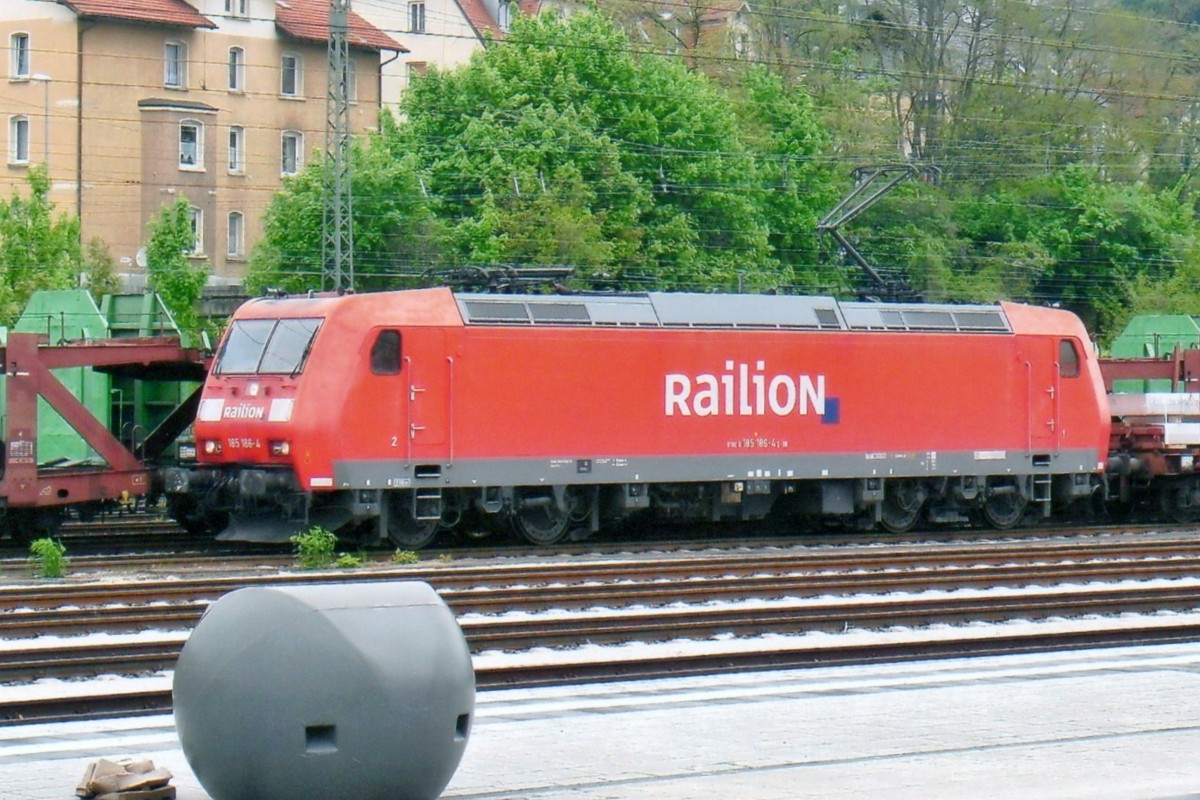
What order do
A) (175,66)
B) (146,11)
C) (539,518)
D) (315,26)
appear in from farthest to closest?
(315,26), (175,66), (146,11), (539,518)

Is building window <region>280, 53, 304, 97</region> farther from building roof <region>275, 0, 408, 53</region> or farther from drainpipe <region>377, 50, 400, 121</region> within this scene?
drainpipe <region>377, 50, 400, 121</region>

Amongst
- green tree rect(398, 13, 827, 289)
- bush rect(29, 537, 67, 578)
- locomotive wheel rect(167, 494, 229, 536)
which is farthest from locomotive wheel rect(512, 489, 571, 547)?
green tree rect(398, 13, 827, 289)

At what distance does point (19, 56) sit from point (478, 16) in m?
23.2

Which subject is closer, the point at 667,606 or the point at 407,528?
the point at 667,606

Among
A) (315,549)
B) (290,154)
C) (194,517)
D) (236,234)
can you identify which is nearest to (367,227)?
(236,234)

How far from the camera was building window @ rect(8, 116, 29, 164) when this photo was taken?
58.7m

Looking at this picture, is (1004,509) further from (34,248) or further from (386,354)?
(34,248)

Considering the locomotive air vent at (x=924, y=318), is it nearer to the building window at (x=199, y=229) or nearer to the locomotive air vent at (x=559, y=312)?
the locomotive air vent at (x=559, y=312)

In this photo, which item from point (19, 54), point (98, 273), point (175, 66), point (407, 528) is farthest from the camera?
point (175, 66)

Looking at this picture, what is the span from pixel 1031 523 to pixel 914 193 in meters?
36.2

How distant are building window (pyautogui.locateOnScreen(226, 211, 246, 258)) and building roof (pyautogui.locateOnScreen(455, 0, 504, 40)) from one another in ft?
44.4

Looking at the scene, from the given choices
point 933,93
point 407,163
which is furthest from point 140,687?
point 933,93

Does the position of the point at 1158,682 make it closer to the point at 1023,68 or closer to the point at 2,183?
the point at 2,183

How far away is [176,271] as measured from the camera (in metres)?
39.2
